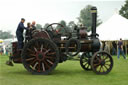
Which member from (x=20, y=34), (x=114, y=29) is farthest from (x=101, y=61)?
(x=114, y=29)

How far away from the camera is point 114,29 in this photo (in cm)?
2238

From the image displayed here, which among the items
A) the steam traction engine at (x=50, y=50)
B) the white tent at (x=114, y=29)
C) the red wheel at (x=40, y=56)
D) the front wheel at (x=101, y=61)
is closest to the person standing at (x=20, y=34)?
the steam traction engine at (x=50, y=50)

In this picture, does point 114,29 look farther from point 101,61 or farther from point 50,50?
point 50,50

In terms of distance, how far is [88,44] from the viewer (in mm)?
8773

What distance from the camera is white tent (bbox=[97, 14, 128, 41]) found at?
850 inches

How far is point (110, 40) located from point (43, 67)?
47.7ft

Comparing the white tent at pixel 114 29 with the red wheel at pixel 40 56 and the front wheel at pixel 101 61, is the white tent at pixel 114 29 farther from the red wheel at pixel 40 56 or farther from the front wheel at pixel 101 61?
the red wheel at pixel 40 56

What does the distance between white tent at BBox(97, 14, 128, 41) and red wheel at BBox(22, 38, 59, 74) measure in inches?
565

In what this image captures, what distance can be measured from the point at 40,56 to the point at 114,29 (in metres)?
15.5

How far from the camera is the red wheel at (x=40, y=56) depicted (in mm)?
8062

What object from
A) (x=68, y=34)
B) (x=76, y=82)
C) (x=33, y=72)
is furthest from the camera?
(x=68, y=34)

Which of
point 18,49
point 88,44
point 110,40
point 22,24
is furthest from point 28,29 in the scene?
point 110,40

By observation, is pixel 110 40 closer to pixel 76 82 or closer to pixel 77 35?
pixel 77 35

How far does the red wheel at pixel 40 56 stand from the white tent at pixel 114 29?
565 inches
